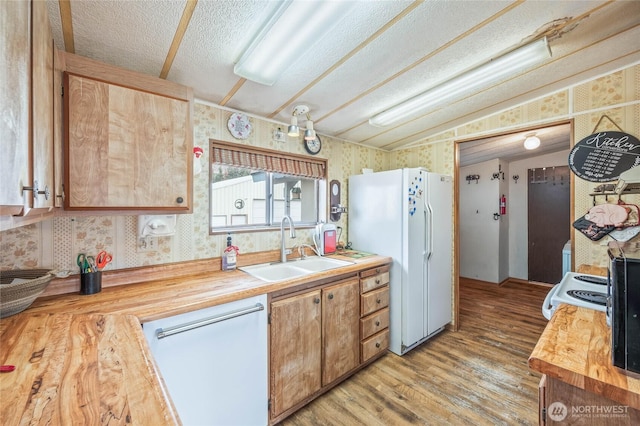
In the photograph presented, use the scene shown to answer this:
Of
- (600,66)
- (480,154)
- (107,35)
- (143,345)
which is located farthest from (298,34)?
(480,154)

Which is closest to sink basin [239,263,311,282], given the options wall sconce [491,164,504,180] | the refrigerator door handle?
the refrigerator door handle

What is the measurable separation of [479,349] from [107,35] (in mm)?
3585

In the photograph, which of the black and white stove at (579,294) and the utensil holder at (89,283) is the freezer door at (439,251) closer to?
the black and white stove at (579,294)

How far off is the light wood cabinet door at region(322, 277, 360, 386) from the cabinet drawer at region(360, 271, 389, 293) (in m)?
0.06

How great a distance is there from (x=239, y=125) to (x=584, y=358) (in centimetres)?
231

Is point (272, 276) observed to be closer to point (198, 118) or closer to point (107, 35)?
point (198, 118)

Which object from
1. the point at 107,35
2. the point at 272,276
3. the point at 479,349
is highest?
the point at 107,35

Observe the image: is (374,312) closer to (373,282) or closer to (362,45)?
(373,282)

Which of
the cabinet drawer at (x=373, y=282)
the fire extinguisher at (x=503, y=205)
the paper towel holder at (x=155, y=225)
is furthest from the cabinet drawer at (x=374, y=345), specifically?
the fire extinguisher at (x=503, y=205)

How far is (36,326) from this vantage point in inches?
41.9

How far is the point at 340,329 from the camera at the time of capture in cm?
204

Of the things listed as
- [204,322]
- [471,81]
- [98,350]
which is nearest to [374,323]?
[204,322]

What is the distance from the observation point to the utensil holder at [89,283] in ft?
4.72

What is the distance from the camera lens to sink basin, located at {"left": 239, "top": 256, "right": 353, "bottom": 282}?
2.12m
